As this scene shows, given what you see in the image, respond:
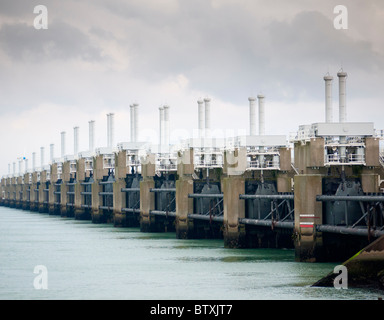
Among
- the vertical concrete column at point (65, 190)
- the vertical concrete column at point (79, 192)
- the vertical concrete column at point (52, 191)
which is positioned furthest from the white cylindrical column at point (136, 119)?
the vertical concrete column at point (52, 191)

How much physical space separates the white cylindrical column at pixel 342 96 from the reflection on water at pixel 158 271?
930 cm

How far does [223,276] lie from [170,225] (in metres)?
36.0

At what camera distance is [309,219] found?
46.0m

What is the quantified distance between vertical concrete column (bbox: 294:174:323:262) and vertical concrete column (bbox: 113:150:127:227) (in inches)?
1796

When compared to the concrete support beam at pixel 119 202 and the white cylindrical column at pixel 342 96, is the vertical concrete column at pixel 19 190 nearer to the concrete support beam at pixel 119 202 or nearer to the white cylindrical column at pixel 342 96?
the concrete support beam at pixel 119 202

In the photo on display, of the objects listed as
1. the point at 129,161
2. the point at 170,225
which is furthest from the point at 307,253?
the point at 129,161

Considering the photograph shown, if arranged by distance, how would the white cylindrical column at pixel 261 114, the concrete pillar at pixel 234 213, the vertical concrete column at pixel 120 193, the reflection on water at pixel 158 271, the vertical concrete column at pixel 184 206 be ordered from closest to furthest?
1. the reflection on water at pixel 158 271
2. the concrete pillar at pixel 234 213
3. the white cylindrical column at pixel 261 114
4. the vertical concrete column at pixel 184 206
5. the vertical concrete column at pixel 120 193

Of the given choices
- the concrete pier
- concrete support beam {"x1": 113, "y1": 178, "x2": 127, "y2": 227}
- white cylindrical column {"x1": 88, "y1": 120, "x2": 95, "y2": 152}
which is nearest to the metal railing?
the concrete pier

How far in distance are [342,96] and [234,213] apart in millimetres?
10373

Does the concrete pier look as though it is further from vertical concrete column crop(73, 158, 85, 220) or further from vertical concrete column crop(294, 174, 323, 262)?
vertical concrete column crop(73, 158, 85, 220)

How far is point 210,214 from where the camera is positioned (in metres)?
62.5

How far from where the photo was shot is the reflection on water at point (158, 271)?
37.9 meters

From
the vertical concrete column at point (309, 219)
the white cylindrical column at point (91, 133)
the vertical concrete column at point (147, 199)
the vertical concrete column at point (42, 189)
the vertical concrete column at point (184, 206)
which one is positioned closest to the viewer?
the vertical concrete column at point (309, 219)

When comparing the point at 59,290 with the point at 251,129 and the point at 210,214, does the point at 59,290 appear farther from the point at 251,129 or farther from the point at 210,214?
the point at 251,129
